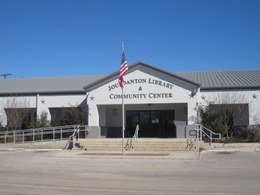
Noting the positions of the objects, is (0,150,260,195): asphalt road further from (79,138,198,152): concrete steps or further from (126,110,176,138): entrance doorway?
(126,110,176,138): entrance doorway

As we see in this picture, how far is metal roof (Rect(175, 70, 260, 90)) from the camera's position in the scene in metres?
28.4

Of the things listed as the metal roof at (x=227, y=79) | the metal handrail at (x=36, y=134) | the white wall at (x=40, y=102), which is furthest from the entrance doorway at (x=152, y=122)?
the metal handrail at (x=36, y=134)

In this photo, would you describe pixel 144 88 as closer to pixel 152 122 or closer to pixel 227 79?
pixel 152 122

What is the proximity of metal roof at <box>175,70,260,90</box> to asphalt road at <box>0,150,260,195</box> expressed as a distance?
920 centimetres

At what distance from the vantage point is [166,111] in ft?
102

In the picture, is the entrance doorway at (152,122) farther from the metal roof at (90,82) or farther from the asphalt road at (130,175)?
the asphalt road at (130,175)

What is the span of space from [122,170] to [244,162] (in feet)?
19.1

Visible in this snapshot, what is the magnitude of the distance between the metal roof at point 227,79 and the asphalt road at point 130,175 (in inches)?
362

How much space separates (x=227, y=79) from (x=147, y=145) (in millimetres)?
11791

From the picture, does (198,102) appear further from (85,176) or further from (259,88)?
(85,176)

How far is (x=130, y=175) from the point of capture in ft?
43.6

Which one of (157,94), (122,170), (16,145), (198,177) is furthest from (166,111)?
(198,177)

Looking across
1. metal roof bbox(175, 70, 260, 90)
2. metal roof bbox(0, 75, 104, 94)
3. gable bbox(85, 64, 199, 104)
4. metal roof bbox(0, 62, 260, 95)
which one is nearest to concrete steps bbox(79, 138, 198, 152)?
gable bbox(85, 64, 199, 104)

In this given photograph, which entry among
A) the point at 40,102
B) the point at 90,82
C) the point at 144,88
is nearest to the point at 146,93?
the point at 144,88
